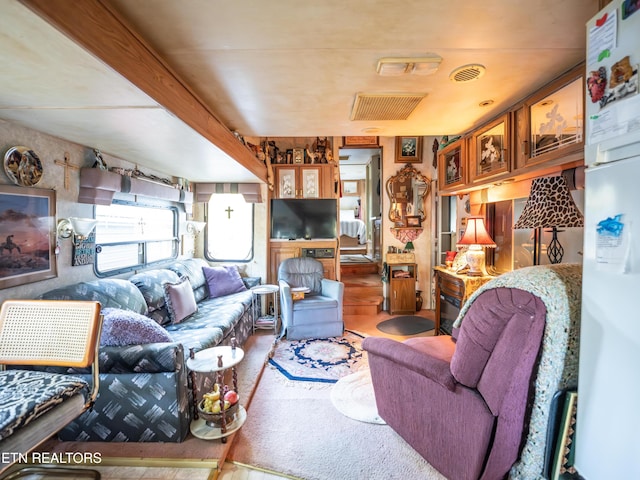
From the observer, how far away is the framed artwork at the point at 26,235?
181cm

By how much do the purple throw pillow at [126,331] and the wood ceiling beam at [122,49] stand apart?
49.7 inches

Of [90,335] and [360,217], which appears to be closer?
[90,335]

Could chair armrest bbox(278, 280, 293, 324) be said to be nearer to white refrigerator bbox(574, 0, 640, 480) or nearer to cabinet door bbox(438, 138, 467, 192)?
cabinet door bbox(438, 138, 467, 192)

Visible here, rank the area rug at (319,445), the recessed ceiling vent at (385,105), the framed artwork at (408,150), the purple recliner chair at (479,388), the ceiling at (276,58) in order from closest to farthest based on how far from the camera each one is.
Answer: the ceiling at (276,58)
the purple recliner chair at (479,388)
the area rug at (319,445)
the recessed ceiling vent at (385,105)
the framed artwork at (408,150)

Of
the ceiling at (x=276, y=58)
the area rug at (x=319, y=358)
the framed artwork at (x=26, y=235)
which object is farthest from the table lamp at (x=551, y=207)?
the framed artwork at (x=26, y=235)

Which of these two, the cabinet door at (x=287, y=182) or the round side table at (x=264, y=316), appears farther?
the cabinet door at (x=287, y=182)

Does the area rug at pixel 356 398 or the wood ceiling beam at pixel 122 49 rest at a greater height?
the wood ceiling beam at pixel 122 49

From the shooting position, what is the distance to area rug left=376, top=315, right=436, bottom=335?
396cm

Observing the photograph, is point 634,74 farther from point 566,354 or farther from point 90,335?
point 90,335

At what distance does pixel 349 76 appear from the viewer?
1.73 meters

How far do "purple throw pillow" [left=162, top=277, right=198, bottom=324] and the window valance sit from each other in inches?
62.6

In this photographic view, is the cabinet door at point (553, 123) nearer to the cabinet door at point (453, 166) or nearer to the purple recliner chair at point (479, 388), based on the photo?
the cabinet door at point (453, 166)

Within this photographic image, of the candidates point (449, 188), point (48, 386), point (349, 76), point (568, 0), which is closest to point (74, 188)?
point (48, 386)

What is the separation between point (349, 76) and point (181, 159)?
6.04ft
